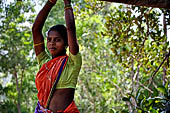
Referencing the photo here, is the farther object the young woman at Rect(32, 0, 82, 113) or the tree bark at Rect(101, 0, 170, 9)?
the young woman at Rect(32, 0, 82, 113)

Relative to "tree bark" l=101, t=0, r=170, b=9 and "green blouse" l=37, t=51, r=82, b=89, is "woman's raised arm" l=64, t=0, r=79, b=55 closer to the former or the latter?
"green blouse" l=37, t=51, r=82, b=89

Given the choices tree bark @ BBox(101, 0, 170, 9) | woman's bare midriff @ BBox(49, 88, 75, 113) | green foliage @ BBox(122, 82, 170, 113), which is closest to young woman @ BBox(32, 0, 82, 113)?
woman's bare midriff @ BBox(49, 88, 75, 113)

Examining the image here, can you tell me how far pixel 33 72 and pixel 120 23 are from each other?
7.40 metres

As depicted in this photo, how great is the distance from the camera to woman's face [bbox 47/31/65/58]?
1.72 meters

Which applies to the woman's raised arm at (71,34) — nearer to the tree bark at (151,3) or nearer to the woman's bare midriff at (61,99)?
the woman's bare midriff at (61,99)

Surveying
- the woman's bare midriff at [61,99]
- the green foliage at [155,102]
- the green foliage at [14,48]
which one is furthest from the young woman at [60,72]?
the green foliage at [14,48]

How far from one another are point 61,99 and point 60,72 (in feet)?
0.53

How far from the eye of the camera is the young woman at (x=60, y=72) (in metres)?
1.62

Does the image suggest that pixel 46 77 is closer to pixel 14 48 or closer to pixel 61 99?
pixel 61 99

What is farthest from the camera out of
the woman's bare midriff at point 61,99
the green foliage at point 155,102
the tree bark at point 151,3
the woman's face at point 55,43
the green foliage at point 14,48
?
the green foliage at point 14,48

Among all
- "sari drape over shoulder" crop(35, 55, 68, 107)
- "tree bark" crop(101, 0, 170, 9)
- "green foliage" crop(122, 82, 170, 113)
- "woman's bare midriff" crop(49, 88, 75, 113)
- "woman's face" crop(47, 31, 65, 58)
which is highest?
"tree bark" crop(101, 0, 170, 9)

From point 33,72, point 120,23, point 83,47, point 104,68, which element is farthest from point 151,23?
point 33,72

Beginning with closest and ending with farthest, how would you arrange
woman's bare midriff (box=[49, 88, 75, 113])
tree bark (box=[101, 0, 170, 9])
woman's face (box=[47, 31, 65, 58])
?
tree bark (box=[101, 0, 170, 9]) < woman's bare midriff (box=[49, 88, 75, 113]) < woman's face (box=[47, 31, 65, 58])

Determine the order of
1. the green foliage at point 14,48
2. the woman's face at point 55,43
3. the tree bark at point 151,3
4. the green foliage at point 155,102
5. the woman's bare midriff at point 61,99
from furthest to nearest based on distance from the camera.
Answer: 1. the green foliage at point 14,48
2. the green foliage at point 155,102
3. the woman's face at point 55,43
4. the woman's bare midriff at point 61,99
5. the tree bark at point 151,3
